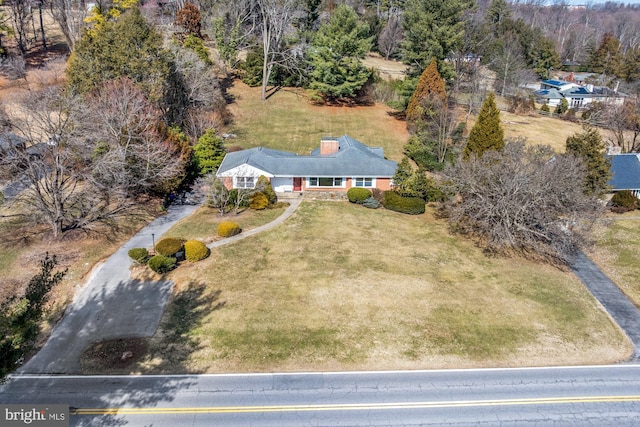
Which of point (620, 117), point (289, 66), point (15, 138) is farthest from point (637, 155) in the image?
point (15, 138)

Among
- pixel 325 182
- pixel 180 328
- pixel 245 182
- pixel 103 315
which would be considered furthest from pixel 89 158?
pixel 325 182

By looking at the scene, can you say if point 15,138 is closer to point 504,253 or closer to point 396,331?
point 396,331

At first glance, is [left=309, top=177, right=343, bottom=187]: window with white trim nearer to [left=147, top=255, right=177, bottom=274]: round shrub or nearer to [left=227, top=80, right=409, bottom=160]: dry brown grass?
[left=227, top=80, right=409, bottom=160]: dry brown grass

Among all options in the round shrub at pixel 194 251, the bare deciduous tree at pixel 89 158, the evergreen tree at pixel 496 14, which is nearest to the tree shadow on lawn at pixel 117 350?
the round shrub at pixel 194 251

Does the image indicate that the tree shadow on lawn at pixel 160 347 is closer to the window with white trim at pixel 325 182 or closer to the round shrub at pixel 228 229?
the round shrub at pixel 228 229

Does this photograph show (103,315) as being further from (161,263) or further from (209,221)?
(209,221)

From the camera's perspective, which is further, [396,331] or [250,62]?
[250,62]
